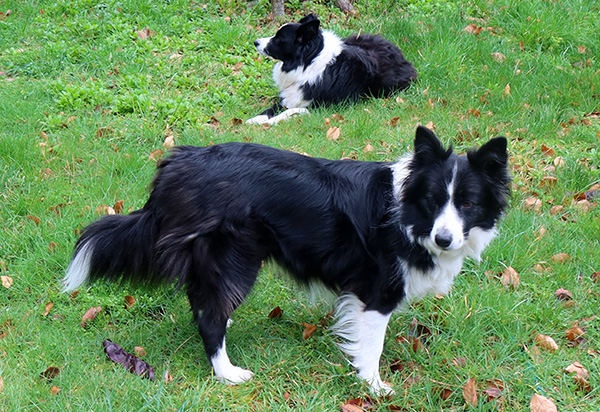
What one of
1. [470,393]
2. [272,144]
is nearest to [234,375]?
[470,393]

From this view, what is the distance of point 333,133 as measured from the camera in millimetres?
5531

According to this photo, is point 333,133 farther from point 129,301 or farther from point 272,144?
point 129,301

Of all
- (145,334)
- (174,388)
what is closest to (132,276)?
(145,334)

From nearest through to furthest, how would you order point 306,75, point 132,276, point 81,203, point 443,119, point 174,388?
point 174,388
point 132,276
point 81,203
point 443,119
point 306,75

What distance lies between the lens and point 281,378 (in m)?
3.16

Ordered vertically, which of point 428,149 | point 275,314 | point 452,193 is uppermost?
point 428,149

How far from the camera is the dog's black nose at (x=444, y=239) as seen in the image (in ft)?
9.02

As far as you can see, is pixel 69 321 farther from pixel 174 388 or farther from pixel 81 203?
pixel 81 203

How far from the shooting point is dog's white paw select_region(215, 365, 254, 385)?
122 inches

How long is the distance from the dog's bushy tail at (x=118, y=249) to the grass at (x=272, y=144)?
0.39m

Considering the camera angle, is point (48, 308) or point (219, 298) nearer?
point (219, 298)

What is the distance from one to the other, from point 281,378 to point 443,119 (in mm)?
3446

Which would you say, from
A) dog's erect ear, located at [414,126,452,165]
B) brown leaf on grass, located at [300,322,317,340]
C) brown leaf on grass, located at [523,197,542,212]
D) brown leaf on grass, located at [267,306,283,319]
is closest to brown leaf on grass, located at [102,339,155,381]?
brown leaf on grass, located at [267,306,283,319]

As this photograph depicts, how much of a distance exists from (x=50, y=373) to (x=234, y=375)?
970mm
